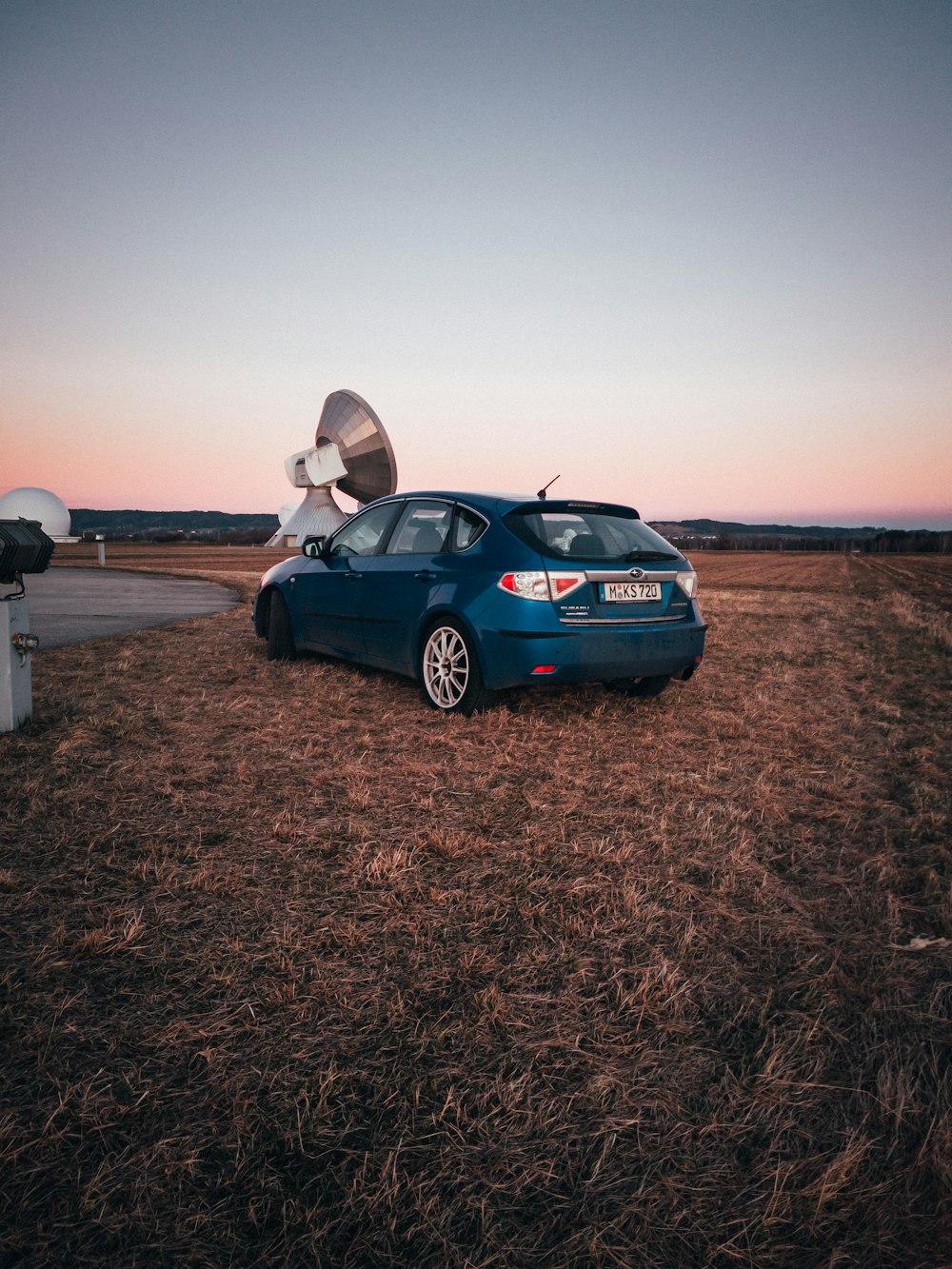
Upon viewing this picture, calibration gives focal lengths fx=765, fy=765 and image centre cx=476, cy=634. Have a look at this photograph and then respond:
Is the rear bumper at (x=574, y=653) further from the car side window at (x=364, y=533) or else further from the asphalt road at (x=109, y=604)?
the asphalt road at (x=109, y=604)

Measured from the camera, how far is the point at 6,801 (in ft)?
11.8

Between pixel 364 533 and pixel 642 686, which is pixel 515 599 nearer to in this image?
pixel 642 686

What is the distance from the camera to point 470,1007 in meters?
2.05

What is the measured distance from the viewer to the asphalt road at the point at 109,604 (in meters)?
10.0

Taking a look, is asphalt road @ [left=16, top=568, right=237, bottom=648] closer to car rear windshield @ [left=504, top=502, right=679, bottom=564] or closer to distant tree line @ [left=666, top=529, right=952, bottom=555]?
car rear windshield @ [left=504, top=502, right=679, bottom=564]

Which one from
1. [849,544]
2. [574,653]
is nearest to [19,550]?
[574,653]

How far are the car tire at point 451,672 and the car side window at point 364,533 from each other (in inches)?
50.8

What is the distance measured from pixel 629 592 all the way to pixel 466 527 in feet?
4.07

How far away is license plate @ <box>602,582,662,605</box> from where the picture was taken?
4984mm

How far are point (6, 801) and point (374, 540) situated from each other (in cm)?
360

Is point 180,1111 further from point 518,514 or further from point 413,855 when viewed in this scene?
point 518,514

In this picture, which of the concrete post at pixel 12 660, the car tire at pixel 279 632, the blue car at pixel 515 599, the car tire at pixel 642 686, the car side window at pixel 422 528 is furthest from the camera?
the car tire at pixel 279 632

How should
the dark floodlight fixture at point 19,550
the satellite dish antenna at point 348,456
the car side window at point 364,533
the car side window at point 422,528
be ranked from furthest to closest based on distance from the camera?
the satellite dish antenna at point 348,456, the car side window at point 364,533, the car side window at point 422,528, the dark floodlight fixture at point 19,550

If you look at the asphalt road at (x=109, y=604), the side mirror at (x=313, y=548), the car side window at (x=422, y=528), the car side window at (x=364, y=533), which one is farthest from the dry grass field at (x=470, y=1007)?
the asphalt road at (x=109, y=604)
